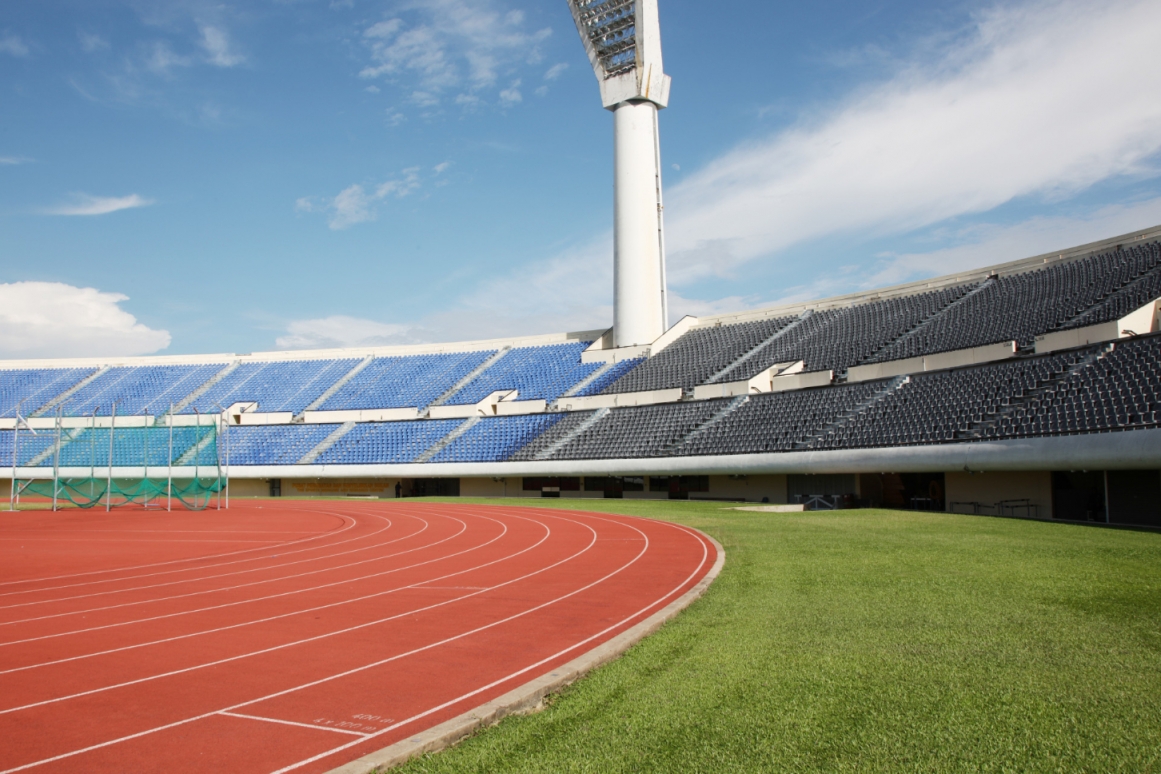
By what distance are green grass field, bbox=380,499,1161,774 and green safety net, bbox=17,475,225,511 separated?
79.4 feet

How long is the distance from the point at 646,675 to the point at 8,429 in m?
48.4

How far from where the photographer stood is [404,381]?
145ft

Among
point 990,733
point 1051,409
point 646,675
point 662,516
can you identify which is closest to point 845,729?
point 990,733

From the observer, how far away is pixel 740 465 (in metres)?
26.2

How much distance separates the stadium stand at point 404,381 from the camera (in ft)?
138

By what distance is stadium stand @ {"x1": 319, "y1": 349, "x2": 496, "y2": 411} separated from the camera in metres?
42.0

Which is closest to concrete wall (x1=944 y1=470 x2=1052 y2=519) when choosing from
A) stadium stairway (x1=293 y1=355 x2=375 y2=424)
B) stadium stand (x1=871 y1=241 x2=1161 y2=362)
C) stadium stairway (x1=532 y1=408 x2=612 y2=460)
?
stadium stand (x1=871 y1=241 x2=1161 y2=362)

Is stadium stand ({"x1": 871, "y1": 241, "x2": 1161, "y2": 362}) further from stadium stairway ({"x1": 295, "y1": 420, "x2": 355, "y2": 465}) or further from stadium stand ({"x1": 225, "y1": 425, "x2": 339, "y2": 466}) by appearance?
stadium stand ({"x1": 225, "y1": 425, "x2": 339, "y2": 466})

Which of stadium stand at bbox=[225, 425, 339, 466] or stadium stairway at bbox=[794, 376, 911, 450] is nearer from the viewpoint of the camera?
stadium stairway at bbox=[794, 376, 911, 450]

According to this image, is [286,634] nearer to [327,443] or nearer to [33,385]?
[327,443]

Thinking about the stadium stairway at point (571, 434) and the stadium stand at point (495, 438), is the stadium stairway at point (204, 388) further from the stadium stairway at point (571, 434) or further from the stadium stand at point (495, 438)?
the stadium stairway at point (571, 434)

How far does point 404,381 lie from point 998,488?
31.4 metres

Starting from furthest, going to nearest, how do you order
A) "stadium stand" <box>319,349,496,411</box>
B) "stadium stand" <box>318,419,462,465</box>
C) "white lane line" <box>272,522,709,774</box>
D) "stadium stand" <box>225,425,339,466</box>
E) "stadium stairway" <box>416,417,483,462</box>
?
"stadium stand" <box>319,349,496,411</box>
"stadium stand" <box>225,425,339,466</box>
"stadium stand" <box>318,419,462,465</box>
"stadium stairway" <box>416,417,483,462</box>
"white lane line" <box>272,522,709,774</box>

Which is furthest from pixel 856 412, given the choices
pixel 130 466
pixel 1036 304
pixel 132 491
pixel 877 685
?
pixel 130 466
